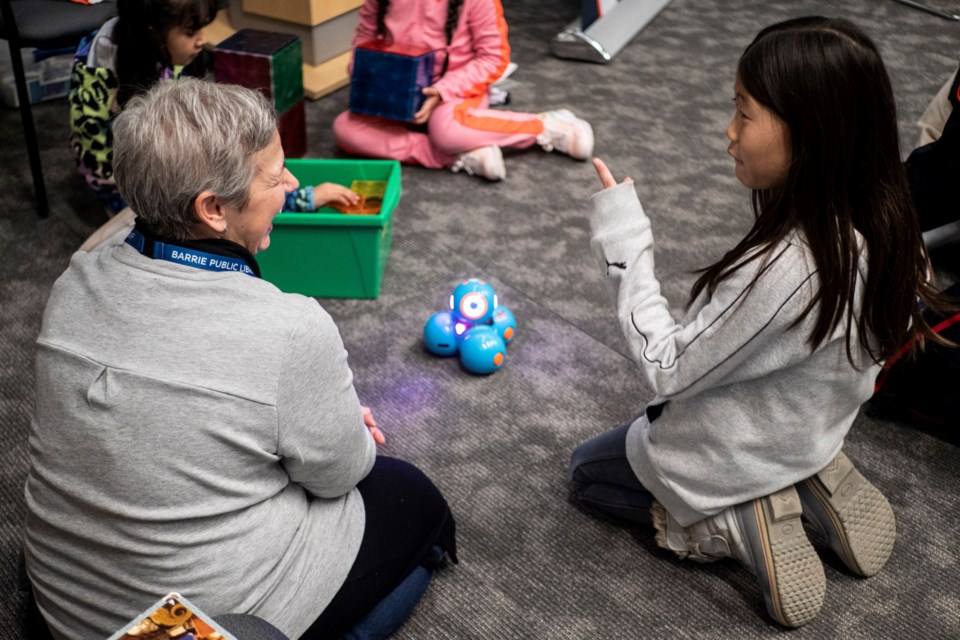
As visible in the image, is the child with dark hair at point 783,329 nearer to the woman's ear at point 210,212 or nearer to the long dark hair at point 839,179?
the long dark hair at point 839,179

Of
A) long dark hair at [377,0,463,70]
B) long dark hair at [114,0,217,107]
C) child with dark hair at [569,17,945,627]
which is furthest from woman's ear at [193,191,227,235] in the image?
long dark hair at [377,0,463,70]

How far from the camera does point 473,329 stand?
2.01 metres

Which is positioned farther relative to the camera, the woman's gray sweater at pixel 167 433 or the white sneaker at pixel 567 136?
the white sneaker at pixel 567 136

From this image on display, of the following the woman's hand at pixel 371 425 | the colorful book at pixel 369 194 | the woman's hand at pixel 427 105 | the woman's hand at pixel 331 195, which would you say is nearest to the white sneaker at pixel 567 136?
the woman's hand at pixel 427 105

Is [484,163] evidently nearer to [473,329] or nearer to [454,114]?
[454,114]

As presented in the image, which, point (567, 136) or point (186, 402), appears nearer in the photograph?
point (186, 402)

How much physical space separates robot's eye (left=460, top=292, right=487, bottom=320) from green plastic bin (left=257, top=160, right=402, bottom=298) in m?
0.24

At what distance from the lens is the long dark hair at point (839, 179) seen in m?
1.16

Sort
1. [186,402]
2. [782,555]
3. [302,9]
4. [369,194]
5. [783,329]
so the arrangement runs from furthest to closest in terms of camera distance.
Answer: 1. [302,9]
2. [369,194]
3. [782,555]
4. [783,329]
5. [186,402]


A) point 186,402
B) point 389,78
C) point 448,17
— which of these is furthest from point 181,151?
point 448,17

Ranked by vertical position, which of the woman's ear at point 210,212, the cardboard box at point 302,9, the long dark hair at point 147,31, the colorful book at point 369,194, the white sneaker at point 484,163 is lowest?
the white sneaker at point 484,163

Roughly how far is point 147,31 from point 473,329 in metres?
0.98

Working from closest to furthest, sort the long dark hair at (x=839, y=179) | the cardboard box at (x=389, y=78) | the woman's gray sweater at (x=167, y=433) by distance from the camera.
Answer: the woman's gray sweater at (x=167, y=433) → the long dark hair at (x=839, y=179) → the cardboard box at (x=389, y=78)

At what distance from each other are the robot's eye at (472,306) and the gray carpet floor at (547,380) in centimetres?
13
